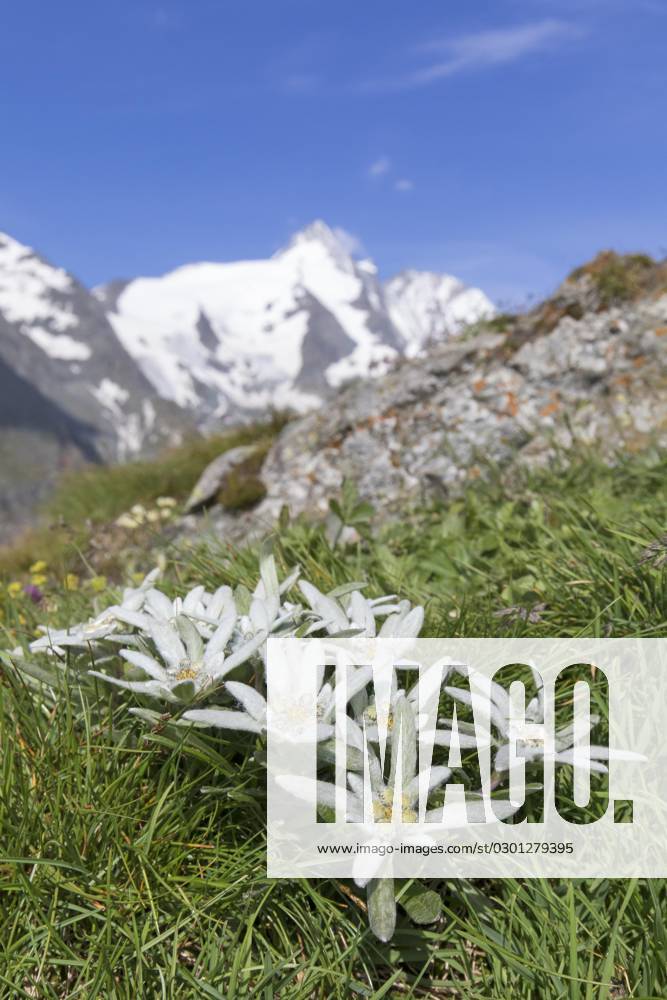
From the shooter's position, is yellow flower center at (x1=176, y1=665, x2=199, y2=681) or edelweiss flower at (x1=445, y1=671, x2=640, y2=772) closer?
edelweiss flower at (x1=445, y1=671, x2=640, y2=772)

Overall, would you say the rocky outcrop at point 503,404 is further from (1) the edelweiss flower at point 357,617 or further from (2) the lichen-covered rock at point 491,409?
(1) the edelweiss flower at point 357,617

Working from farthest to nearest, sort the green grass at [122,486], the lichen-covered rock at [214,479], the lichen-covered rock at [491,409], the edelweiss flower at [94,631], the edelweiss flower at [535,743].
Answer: the green grass at [122,486], the lichen-covered rock at [214,479], the lichen-covered rock at [491,409], the edelweiss flower at [94,631], the edelweiss flower at [535,743]

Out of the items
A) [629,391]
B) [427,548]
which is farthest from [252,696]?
[629,391]

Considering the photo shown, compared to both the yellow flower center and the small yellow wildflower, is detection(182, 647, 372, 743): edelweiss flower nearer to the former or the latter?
the yellow flower center

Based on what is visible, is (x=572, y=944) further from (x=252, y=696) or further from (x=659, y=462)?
(x=659, y=462)

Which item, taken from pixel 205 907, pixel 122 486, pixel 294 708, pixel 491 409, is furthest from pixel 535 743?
pixel 122 486

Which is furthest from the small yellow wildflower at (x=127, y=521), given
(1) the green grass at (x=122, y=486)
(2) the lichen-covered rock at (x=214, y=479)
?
(1) the green grass at (x=122, y=486)

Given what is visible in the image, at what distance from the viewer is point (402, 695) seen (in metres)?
1.86

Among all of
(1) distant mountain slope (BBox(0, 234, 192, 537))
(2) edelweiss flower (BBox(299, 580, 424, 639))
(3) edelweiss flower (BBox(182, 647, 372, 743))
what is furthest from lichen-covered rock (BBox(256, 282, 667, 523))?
(1) distant mountain slope (BBox(0, 234, 192, 537))

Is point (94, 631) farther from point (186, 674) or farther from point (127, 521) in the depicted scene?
point (127, 521)

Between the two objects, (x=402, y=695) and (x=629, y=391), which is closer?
(x=402, y=695)

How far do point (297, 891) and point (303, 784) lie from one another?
1.11 feet

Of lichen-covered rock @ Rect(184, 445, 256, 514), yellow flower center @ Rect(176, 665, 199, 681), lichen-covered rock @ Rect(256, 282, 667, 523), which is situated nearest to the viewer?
yellow flower center @ Rect(176, 665, 199, 681)

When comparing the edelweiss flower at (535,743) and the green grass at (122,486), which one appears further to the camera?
the green grass at (122,486)
